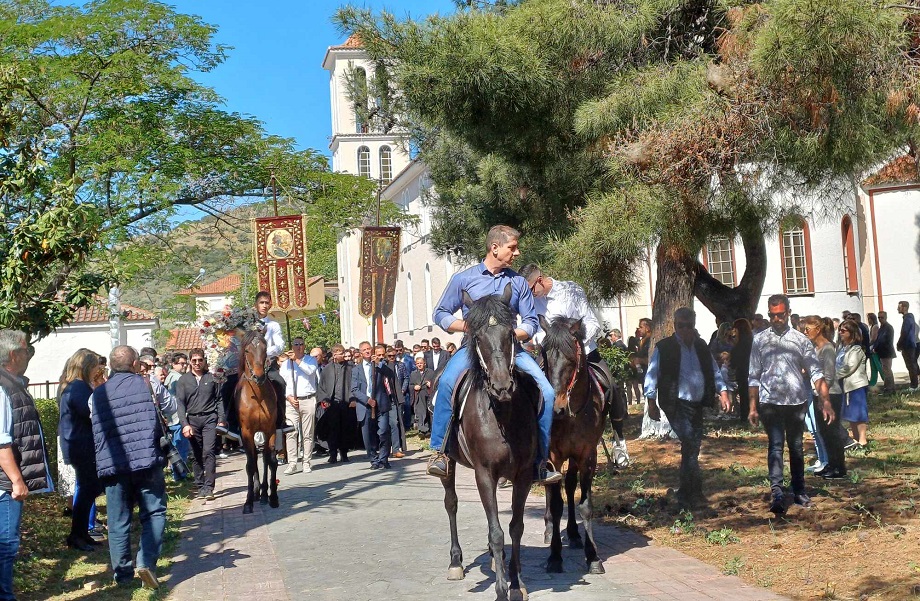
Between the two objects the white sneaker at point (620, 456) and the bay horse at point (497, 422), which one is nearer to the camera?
the bay horse at point (497, 422)

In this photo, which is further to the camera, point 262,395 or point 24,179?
Answer: point 262,395

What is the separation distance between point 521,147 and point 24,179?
6440 mm

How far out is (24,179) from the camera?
9.26m

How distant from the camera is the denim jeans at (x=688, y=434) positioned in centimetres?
1038

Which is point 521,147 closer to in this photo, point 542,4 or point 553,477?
point 542,4

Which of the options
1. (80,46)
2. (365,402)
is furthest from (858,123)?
(80,46)

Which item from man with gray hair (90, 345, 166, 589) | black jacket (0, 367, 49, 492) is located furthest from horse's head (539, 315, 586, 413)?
black jacket (0, 367, 49, 492)

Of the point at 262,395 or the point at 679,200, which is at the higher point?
the point at 679,200

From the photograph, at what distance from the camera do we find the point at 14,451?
22.7ft

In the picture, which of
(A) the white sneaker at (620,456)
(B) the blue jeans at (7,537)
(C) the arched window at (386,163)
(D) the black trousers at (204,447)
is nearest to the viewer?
(B) the blue jeans at (7,537)

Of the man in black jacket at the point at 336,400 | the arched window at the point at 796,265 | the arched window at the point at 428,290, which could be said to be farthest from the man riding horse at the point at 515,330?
the arched window at the point at 428,290

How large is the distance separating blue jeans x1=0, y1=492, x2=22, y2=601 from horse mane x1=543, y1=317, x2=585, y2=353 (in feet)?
13.9

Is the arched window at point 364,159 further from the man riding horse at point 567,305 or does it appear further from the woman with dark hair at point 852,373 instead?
the man riding horse at point 567,305

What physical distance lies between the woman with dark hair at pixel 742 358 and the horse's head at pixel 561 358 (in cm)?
1021
